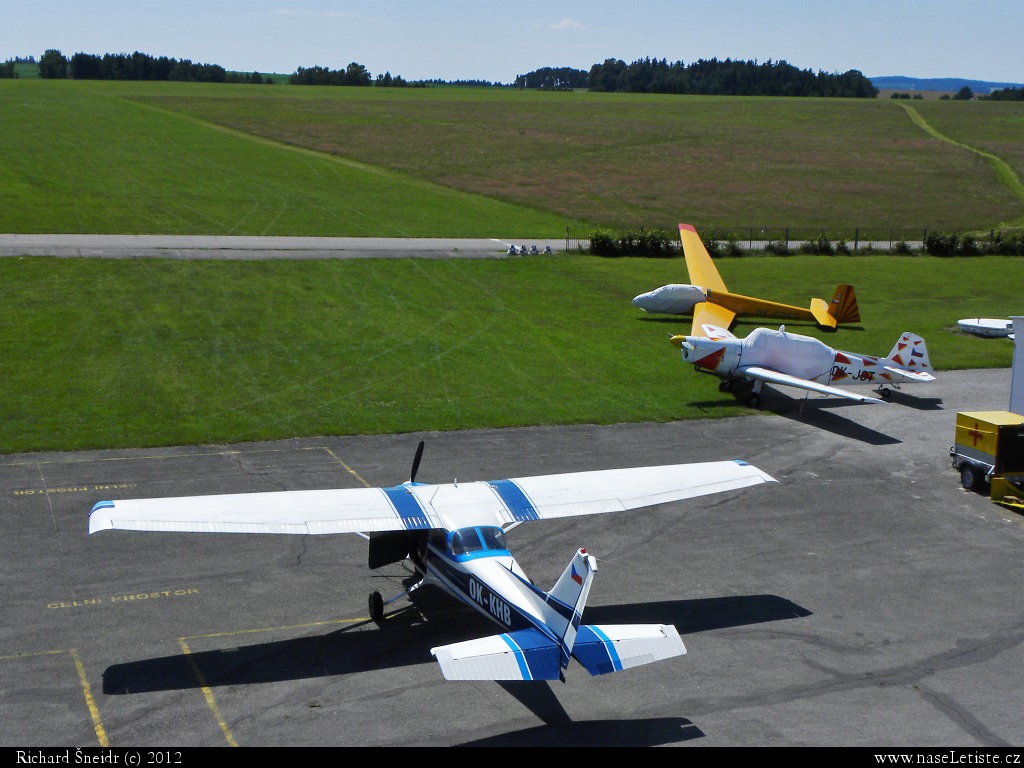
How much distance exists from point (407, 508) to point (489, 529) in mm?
1534

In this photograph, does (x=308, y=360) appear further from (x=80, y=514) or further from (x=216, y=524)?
(x=216, y=524)

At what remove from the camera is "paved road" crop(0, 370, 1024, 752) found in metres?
14.0

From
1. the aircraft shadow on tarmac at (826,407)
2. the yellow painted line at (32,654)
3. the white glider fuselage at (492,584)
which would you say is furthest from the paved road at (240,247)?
the white glider fuselage at (492,584)

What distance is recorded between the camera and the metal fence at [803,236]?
212 feet

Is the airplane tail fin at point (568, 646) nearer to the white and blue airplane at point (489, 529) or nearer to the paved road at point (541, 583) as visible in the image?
the white and blue airplane at point (489, 529)

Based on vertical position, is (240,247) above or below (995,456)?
above

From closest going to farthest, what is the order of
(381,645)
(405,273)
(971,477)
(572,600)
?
(572,600)
(381,645)
(971,477)
(405,273)

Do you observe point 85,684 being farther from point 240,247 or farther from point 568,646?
point 240,247

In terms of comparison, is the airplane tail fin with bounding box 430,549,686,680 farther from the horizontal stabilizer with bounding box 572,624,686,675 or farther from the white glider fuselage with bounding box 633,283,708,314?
the white glider fuselage with bounding box 633,283,708,314

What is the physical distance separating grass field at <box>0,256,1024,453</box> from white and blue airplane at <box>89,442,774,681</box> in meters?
11.4

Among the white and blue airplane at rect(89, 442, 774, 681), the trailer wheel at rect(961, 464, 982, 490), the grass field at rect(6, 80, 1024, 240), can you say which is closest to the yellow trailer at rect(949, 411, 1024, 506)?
the trailer wheel at rect(961, 464, 982, 490)

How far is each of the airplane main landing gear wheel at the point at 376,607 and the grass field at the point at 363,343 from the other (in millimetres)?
11753

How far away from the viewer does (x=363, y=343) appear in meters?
38.3

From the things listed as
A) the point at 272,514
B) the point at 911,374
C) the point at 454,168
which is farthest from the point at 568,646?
the point at 454,168
